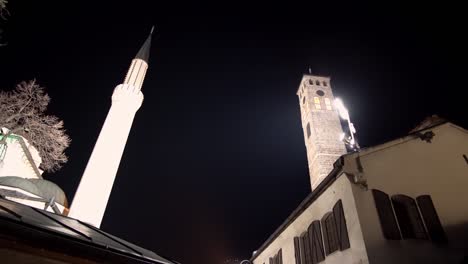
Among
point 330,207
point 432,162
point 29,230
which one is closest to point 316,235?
point 330,207

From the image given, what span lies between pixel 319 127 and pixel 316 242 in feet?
113

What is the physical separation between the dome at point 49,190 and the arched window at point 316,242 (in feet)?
74.0

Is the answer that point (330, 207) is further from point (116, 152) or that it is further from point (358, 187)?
point (116, 152)

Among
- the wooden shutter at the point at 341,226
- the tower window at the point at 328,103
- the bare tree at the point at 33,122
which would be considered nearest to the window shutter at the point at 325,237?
the wooden shutter at the point at 341,226

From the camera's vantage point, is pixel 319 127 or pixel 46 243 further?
pixel 319 127

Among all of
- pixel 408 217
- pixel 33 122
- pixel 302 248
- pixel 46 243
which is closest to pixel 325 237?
pixel 302 248

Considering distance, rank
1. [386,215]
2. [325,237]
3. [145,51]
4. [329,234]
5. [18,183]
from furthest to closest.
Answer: [145,51] < [18,183] < [325,237] < [329,234] < [386,215]

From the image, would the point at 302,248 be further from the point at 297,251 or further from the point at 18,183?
the point at 18,183

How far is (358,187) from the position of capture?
29.8 feet

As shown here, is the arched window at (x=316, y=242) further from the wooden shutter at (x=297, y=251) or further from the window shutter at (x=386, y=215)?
the window shutter at (x=386, y=215)

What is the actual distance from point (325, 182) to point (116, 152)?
22952mm

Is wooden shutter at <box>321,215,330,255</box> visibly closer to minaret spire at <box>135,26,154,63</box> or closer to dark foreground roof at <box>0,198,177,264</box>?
dark foreground roof at <box>0,198,177,264</box>

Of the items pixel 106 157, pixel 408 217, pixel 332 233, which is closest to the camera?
→ pixel 408 217

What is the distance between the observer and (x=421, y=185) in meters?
9.84
